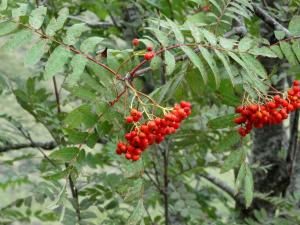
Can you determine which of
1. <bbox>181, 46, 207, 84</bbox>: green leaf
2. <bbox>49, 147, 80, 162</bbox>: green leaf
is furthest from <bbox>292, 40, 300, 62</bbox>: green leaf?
<bbox>49, 147, 80, 162</bbox>: green leaf

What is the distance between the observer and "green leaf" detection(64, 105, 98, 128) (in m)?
1.42

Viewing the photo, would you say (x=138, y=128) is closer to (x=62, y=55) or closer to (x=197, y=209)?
(x=62, y=55)

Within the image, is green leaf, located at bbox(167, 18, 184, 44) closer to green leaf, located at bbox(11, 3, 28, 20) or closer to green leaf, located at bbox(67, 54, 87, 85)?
green leaf, located at bbox(67, 54, 87, 85)

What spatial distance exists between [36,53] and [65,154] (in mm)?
324

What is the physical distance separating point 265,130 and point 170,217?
0.72 meters

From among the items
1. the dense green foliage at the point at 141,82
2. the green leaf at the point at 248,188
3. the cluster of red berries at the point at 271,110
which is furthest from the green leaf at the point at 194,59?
the green leaf at the point at 248,188

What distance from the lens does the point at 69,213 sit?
227cm

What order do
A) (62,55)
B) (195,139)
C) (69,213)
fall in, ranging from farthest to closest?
(195,139)
(69,213)
(62,55)

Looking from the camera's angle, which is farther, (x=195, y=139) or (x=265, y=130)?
(x=265, y=130)

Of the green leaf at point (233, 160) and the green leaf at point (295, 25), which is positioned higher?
the green leaf at point (295, 25)

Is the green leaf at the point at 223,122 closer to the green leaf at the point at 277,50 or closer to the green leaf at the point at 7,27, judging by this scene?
the green leaf at the point at 277,50

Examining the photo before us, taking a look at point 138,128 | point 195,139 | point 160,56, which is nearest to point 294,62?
point 160,56

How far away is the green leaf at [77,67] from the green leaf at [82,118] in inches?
4.5

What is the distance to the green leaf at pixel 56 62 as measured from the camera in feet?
4.30
